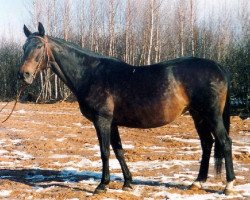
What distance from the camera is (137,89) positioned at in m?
5.03

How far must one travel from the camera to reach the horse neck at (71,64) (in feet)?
17.1

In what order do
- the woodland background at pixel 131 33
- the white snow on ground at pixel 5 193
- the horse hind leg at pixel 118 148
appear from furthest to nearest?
the woodland background at pixel 131 33, the horse hind leg at pixel 118 148, the white snow on ground at pixel 5 193

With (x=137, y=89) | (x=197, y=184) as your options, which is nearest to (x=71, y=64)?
(x=137, y=89)

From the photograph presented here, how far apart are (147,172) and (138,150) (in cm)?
A: 219

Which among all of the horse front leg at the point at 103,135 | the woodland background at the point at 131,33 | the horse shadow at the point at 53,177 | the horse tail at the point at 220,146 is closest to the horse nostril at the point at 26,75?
the horse front leg at the point at 103,135

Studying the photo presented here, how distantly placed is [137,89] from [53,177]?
7.67 ft

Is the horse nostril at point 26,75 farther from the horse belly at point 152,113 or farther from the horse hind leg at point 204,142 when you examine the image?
the horse hind leg at point 204,142

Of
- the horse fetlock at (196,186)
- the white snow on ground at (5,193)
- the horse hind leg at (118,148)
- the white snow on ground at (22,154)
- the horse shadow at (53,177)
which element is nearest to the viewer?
the white snow on ground at (5,193)

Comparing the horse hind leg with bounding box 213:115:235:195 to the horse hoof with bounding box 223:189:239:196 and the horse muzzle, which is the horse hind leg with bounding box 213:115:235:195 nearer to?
the horse hoof with bounding box 223:189:239:196

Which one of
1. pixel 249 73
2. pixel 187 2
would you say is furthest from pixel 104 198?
pixel 187 2

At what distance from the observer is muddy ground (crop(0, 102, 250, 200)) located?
514 cm

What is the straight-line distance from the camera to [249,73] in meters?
17.0

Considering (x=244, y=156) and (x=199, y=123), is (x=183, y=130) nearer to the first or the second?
(x=244, y=156)

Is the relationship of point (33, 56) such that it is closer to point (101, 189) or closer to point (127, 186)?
point (101, 189)
